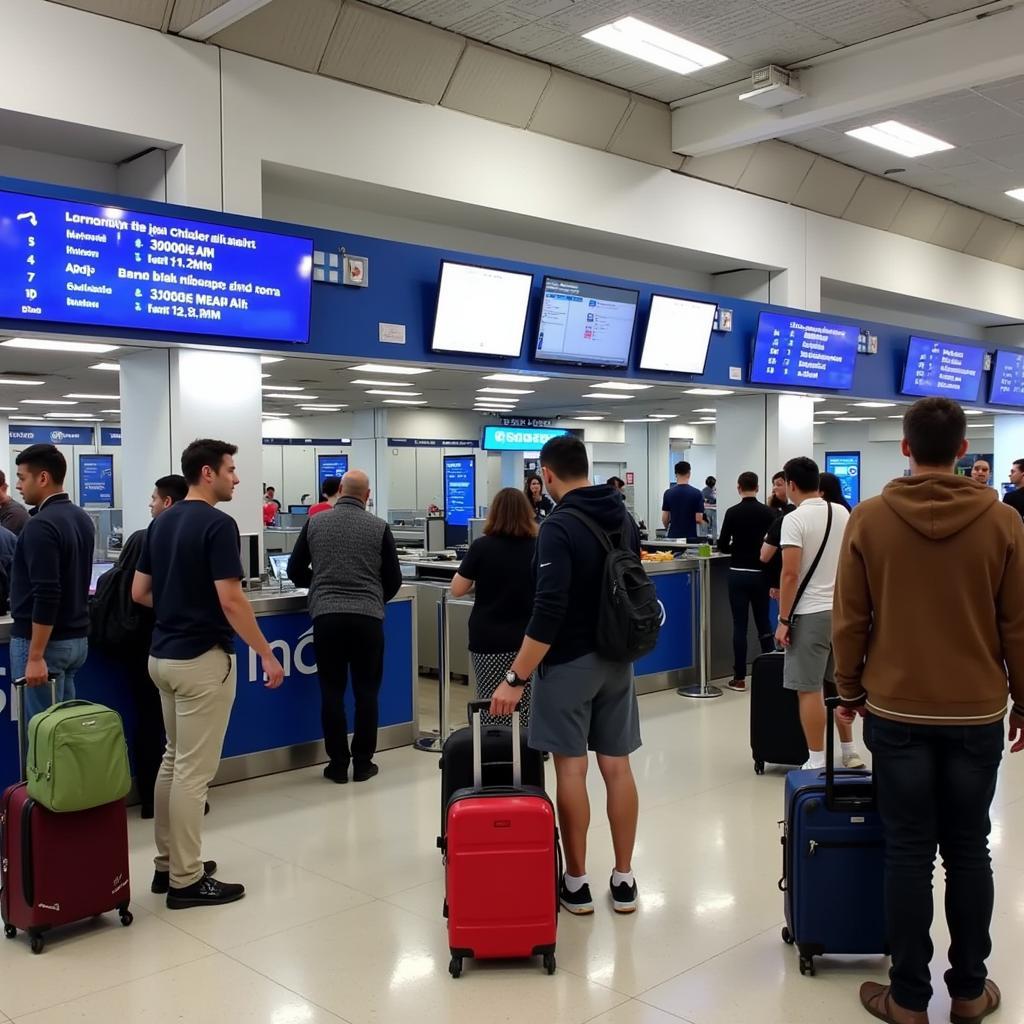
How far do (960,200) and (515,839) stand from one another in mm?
9333

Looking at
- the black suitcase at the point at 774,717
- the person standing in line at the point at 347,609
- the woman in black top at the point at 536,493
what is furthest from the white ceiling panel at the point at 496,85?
the black suitcase at the point at 774,717

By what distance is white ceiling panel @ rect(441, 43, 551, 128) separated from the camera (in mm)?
6047

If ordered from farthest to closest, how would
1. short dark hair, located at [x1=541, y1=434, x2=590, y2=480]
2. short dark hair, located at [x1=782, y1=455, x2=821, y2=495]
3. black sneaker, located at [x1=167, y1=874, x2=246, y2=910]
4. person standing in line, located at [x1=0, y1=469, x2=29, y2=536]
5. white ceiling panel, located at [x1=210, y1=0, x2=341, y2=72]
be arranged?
person standing in line, located at [x1=0, y1=469, x2=29, y2=536] → white ceiling panel, located at [x1=210, y1=0, x2=341, y2=72] → short dark hair, located at [x1=782, y1=455, x2=821, y2=495] → black sneaker, located at [x1=167, y1=874, x2=246, y2=910] → short dark hair, located at [x1=541, y1=434, x2=590, y2=480]

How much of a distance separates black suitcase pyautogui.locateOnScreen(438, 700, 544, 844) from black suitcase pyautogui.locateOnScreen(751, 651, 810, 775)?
167 centimetres

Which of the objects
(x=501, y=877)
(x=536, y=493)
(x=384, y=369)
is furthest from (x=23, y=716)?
(x=536, y=493)

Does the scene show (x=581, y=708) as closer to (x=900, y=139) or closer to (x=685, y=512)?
(x=900, y=139)

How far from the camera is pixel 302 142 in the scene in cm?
552

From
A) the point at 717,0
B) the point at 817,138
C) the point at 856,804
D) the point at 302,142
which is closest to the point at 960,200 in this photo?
the point at 817,138

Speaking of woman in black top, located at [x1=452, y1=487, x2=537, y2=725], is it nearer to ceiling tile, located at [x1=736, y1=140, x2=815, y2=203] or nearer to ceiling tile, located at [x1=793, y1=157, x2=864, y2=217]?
ceiling tile, located at [x1=736, y1=140, x2=815, y2=203]

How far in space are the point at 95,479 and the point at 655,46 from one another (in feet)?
37.7

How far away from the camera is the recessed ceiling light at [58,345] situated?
4.86 m

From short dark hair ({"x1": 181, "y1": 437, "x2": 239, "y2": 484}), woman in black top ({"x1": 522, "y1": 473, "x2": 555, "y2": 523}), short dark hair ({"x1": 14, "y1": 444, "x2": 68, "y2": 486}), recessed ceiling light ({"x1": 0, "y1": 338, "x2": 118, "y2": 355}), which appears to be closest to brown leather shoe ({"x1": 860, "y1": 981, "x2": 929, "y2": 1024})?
short dark hair ({"x1": 181, "y1": 437, "x2": 239, "y2": 484})

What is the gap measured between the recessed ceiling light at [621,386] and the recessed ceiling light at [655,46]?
222cm

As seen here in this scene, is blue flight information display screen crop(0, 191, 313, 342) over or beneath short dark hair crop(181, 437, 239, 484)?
over
